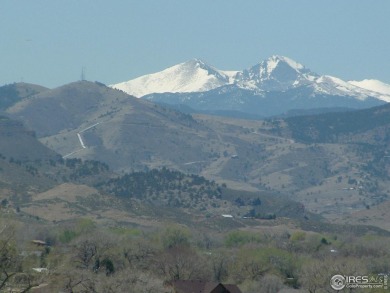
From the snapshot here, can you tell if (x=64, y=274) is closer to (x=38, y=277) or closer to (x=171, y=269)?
(x=38, y=277)

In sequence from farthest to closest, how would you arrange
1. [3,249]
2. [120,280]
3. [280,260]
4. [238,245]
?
[238,245] < [280,260] < [120,280] < [3,249]

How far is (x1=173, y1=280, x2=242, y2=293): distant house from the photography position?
9994 centimetres

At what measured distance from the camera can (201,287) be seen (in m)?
102

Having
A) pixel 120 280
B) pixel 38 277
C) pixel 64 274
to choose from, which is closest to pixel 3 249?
pixel 38 277

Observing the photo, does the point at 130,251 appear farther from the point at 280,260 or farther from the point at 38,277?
the point at 38,277

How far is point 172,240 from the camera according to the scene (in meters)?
155

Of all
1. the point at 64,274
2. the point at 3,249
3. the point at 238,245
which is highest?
the point at 3,249

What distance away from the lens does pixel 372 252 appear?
150 metres

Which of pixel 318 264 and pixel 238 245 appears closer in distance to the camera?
pixel 318 264

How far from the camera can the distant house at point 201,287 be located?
99.9 metres

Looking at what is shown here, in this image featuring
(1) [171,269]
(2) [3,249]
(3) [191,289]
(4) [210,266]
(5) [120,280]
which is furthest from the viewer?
(4) [210,266]

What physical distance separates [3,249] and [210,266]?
71.9 m

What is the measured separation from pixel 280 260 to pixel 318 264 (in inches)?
584

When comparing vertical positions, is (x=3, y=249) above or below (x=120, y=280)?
above
